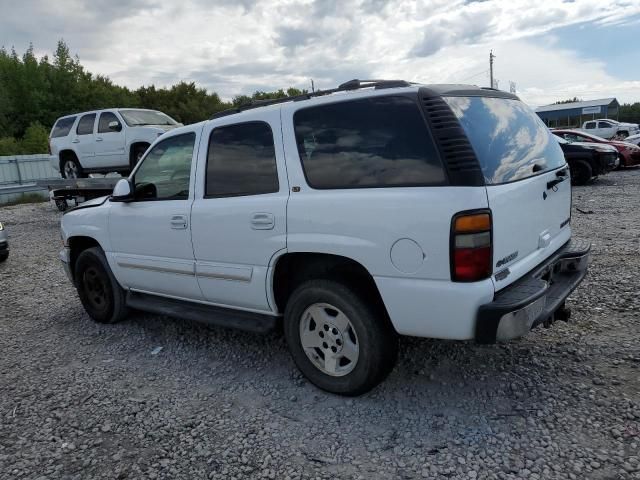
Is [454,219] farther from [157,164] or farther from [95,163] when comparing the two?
[95,163]

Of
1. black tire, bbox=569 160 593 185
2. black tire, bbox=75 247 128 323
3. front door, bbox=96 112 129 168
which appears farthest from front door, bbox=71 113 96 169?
black tire, bbox=569 160 593 185

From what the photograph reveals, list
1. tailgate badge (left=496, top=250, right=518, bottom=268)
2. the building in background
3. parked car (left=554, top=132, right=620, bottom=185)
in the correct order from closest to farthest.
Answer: tailgate badge (left=496, top=250, right=518, bottom=268), parked car (left=554, top=132, right=620, bottom=185), the building in background

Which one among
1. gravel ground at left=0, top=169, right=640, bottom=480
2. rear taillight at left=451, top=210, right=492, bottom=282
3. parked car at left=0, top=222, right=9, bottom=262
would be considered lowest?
gravel ground at left=0, top=169, right=640, bottom=480

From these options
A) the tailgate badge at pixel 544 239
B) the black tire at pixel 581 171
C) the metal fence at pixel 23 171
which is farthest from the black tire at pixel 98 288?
the metal fence at pixel 23 171

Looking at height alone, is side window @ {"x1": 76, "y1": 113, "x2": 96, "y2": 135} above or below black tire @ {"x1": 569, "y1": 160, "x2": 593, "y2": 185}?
above

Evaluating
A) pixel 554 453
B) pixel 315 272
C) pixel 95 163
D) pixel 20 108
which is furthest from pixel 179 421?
pixel 20 108

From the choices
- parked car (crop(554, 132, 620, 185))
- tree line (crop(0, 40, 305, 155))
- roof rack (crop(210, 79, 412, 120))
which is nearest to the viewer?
roof rack (crop(210, 79, 412, 120))

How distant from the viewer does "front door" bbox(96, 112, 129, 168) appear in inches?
434

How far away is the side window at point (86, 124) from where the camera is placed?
1175cm

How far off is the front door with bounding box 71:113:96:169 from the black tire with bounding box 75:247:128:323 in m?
7.48

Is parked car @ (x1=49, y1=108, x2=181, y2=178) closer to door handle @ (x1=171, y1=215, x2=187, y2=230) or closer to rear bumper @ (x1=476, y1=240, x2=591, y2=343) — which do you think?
door handle @ (x1=171, y1=215, x2=187, y2=230)

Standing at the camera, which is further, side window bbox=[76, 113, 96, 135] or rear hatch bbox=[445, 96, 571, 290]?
side window bbox=[76, 113, 96, 135]

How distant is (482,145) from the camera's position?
2834 millimetres

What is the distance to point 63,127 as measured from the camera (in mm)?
12570
